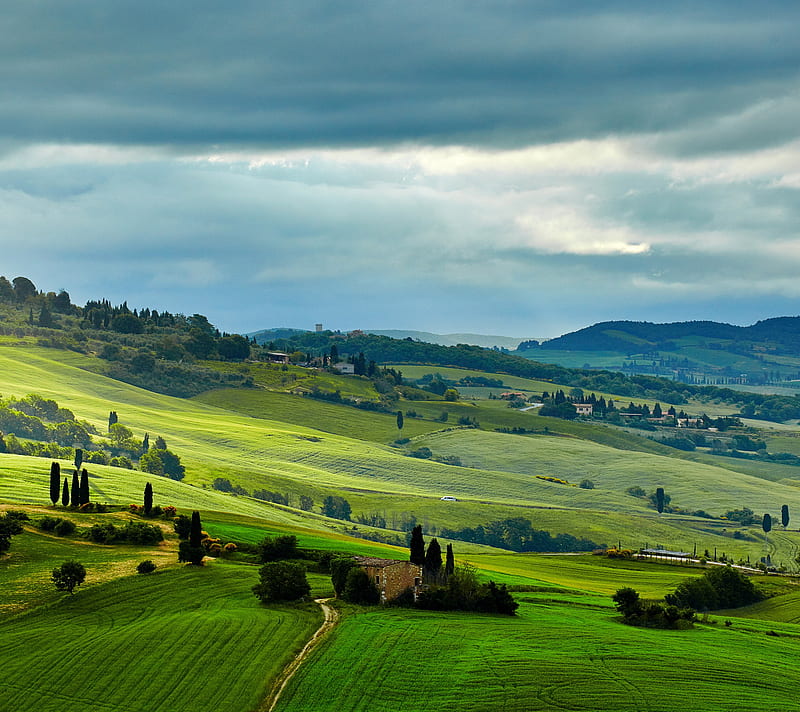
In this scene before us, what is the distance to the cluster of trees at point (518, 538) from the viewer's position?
18952 centimetres

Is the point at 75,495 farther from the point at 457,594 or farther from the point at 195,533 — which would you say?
the point at 457,594

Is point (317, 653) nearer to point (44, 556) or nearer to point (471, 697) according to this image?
point (471, 697)

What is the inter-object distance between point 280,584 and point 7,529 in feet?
94.3

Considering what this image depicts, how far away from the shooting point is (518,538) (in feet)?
630

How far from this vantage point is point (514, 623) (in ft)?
255

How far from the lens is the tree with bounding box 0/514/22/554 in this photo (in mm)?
87456

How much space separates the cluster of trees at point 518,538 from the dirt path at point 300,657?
373 feet

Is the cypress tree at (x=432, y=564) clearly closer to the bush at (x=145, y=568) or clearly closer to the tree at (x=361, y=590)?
the tree at (x=361, y=590)

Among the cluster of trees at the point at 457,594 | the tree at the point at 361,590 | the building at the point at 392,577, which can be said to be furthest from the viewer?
the cluster of trees at the point at 457,594

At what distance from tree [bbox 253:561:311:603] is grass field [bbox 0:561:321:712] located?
1.06 metres

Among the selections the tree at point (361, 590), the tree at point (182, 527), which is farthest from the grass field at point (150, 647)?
the tree at point (182, 527)

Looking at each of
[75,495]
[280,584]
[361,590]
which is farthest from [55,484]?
[361,590]

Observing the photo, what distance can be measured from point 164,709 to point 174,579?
1024 inches

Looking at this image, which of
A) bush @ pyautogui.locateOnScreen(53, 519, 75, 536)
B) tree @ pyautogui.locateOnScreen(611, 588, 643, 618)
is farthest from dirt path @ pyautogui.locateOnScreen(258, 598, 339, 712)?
bush @ pyautogui.locateOnScreen(53, 519, 75, 536)
